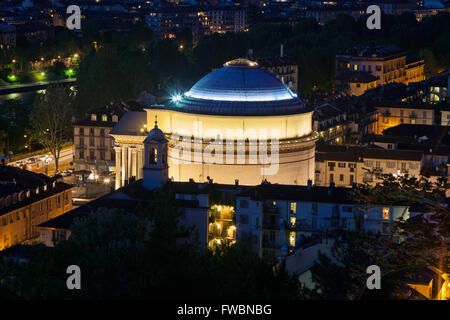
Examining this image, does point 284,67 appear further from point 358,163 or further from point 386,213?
point 386,213

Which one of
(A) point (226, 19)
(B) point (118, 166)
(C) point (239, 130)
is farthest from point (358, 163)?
(A) point (226, 19)

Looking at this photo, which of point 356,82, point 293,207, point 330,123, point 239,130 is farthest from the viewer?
point 356,82

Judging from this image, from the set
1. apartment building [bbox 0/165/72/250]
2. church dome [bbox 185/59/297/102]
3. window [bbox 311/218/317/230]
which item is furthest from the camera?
church dome [bbox 185/59/297/102]

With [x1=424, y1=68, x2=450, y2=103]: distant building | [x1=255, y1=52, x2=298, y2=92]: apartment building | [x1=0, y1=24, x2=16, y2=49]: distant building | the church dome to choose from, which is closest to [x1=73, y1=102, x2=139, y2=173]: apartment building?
the church dome

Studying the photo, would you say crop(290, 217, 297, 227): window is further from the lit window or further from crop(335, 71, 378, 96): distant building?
crop(335, 71, 378, 96): distant building

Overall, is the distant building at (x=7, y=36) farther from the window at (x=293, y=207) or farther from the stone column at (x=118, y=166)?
the window at (x=293, y=207)

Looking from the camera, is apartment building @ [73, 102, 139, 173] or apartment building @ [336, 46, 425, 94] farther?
apartment building @ [336, 46, 425, 94]
